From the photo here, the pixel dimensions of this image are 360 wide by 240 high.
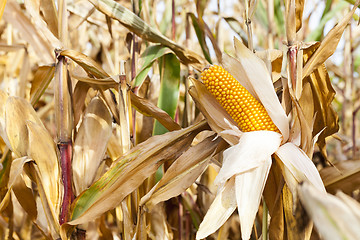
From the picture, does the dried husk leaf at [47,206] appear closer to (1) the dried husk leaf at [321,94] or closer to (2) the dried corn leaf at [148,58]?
(2) the dried corn leaf at [148,58]

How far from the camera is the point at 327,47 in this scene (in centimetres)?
73

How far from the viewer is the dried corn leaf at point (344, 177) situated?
0.79 meters

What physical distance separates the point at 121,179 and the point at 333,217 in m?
0.51

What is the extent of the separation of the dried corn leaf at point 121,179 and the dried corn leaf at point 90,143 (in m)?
0.08

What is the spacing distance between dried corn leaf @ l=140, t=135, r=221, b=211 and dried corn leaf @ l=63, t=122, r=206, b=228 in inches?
2.1

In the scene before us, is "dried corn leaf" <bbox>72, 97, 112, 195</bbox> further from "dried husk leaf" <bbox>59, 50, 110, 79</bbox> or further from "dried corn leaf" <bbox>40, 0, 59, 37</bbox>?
"dried corn leaf" <bbox>40, 0, 59, 37</bbox>

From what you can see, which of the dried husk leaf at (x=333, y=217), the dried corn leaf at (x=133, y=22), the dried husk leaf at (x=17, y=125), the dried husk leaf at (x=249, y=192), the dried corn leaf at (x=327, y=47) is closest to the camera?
the dried husk leaf at (x=333, y=217)

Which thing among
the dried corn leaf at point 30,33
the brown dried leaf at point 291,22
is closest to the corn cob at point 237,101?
the brown dried leaf at point 291,22

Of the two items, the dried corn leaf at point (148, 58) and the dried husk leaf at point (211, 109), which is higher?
the dried corn leaf at point (148, 58)

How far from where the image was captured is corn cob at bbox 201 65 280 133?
0.68 metres

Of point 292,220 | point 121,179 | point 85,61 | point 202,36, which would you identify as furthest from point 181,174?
point 202,36

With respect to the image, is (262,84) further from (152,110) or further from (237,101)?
(152,110)

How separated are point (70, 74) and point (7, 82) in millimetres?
936

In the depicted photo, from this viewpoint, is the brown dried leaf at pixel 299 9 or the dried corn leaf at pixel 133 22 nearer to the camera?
the brown dried leaf at pixel 299 9
